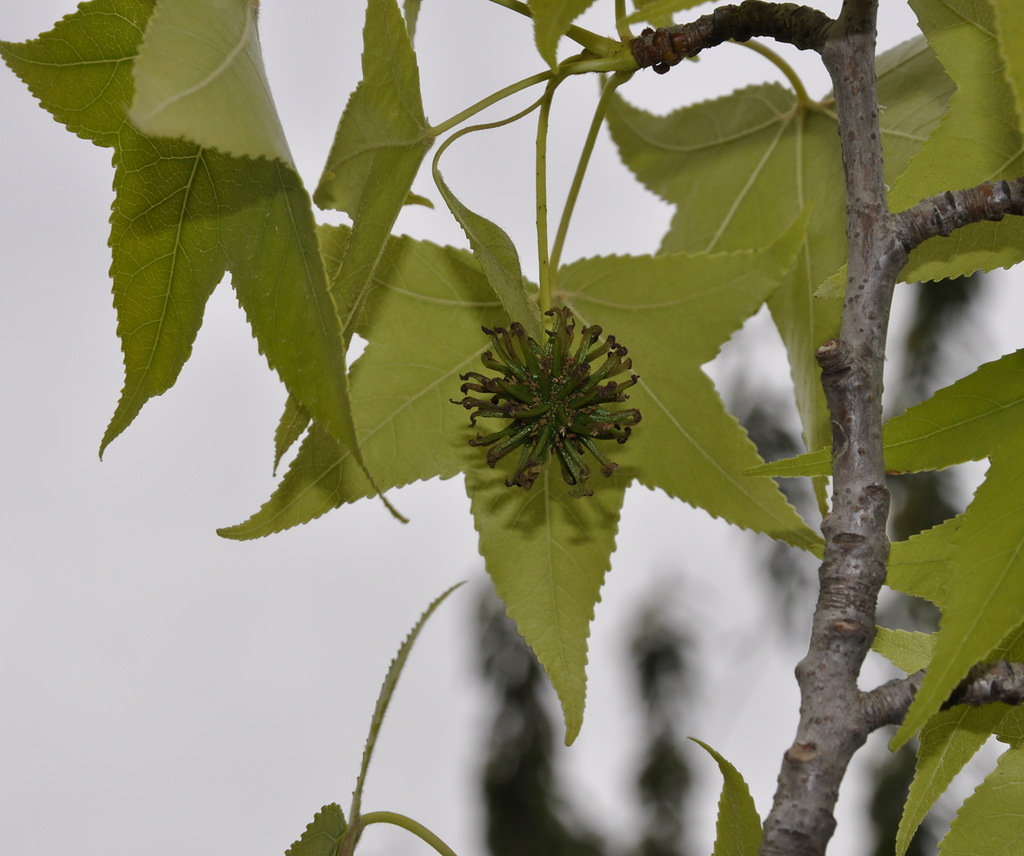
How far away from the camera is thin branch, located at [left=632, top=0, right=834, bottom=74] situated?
387mm

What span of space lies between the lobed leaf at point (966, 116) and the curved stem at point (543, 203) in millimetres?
143

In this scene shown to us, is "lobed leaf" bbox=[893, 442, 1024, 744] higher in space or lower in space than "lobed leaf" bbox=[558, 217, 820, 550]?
lower

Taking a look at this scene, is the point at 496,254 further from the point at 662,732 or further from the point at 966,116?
the point at 662,732

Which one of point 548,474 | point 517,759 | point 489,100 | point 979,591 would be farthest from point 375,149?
point 517,759

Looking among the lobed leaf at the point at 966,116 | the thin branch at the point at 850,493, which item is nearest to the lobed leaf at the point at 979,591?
the thin branch at the point at 850,493

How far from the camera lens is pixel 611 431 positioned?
1.50 ft

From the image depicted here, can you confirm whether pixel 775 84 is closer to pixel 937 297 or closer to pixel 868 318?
pixel 868 318

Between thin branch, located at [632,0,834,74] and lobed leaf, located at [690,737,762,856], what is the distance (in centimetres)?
27

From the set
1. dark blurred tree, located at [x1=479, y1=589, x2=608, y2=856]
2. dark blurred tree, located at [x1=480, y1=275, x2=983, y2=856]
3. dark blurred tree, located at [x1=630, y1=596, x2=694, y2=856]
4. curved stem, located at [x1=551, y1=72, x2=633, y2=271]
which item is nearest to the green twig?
curved stem, located at [x1=551, y1=72, x2=633, y2=271]

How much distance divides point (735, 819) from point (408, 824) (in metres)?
0.14

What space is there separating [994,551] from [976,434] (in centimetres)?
8

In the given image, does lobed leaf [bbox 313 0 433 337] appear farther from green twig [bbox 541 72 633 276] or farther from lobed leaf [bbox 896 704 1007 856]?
lobed leaf [bbox 896 704 1007 856]

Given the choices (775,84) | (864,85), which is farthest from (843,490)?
(775,84)

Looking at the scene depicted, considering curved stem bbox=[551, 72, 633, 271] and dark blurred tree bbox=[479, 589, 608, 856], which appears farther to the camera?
dark blurred tree bbox=[479, 589, 608, 856]
